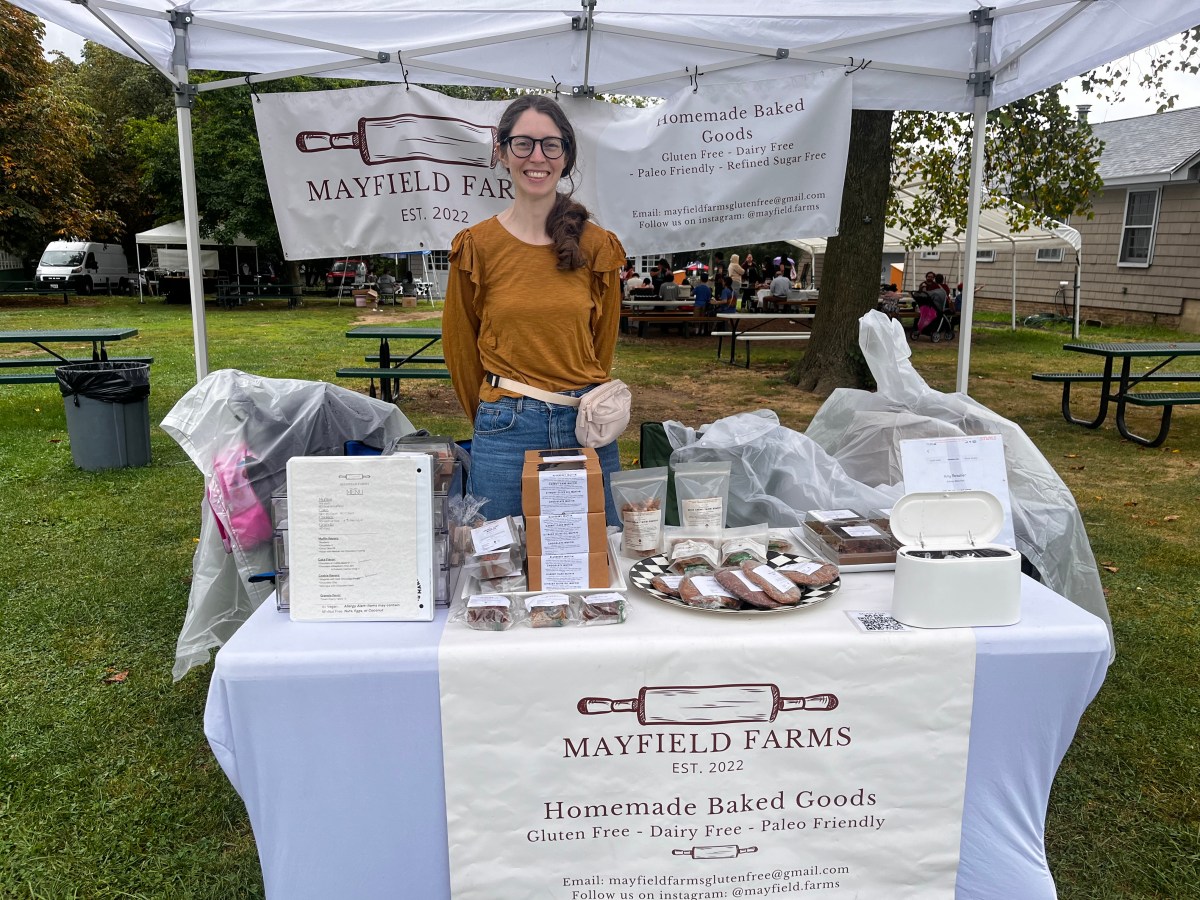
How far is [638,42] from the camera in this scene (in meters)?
3.26

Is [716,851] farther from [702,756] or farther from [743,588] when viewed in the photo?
[743,588]

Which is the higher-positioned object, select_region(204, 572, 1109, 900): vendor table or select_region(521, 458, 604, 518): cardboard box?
select_region(521, 458, 604, 518): cardboard box

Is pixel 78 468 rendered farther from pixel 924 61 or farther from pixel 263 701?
pixel 924 61

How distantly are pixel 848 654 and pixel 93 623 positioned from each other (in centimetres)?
318

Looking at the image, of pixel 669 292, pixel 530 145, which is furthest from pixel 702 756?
pixel 669 292

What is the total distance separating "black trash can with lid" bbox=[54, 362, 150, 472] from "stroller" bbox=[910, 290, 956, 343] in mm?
12473

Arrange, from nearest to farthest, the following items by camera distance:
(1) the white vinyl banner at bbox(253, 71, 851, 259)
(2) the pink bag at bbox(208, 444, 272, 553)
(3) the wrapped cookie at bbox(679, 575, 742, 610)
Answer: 1. (3) the wrapped cookie at bbox(679, 575, 742, 610)
2. (2) the pink bag at bbox(208, 444, 272, 553)
3. (1) the white vinyl banner at bbox(253, 71, 851, 259)

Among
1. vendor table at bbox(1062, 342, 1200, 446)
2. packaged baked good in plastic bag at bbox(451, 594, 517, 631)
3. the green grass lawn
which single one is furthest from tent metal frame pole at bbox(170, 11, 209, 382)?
vendor table at bbox(1062, 342, 1200, 446)

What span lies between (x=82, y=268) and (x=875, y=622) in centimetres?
2773

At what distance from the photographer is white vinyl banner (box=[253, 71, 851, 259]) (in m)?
3.29

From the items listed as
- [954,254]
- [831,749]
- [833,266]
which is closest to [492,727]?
[831,749]

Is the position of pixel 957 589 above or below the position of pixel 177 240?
below

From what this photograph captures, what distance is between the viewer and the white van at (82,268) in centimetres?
2359

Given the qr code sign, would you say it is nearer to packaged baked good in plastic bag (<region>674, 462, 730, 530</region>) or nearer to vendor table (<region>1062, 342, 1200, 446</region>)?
packaged baked good in plastic bag (<region>674, 462, 730, 530</region>)
